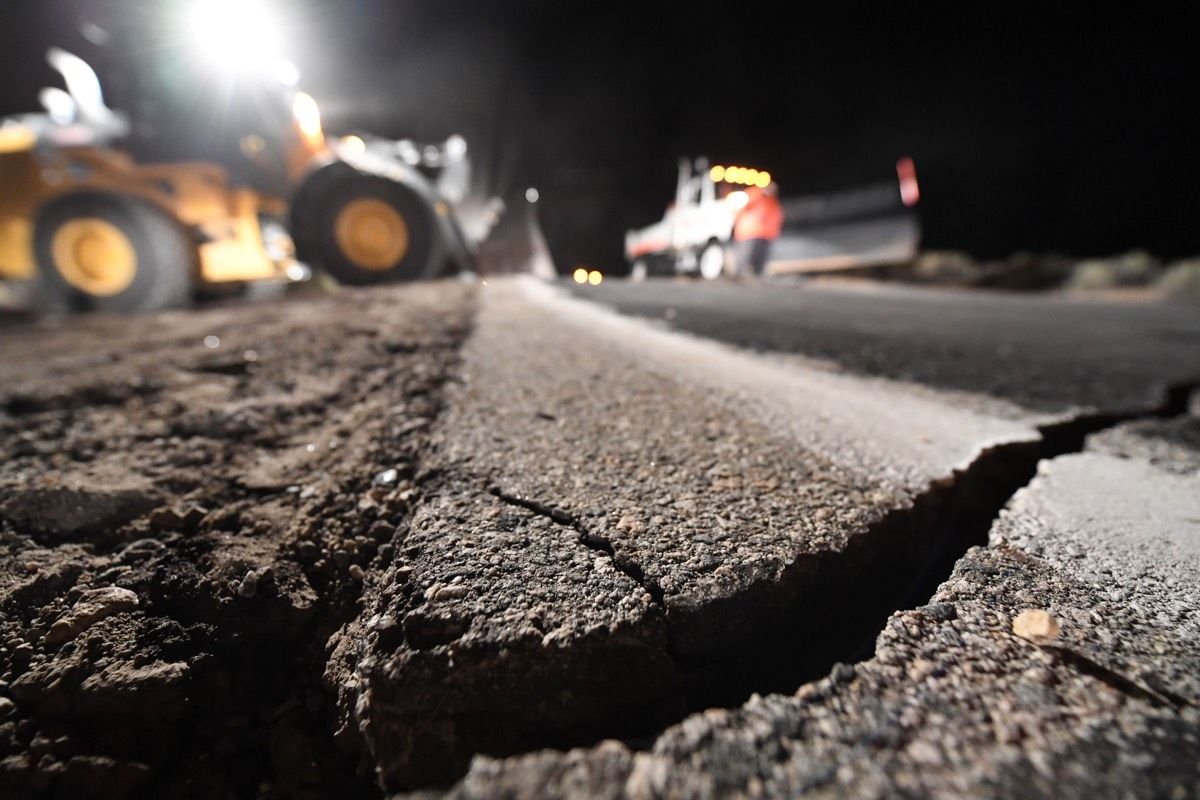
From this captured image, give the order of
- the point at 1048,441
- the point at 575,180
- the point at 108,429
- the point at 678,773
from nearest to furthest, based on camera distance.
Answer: the point at 678,773
the point at 1048,441
the point at 108,429
the point at 575,180

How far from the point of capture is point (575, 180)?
44.0 ft

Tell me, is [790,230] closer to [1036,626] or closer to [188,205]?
[188,205]

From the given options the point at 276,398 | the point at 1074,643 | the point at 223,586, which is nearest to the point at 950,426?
the point at 1074,643

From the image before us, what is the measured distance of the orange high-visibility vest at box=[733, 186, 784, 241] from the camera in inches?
292

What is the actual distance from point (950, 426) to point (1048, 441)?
181 millimetres

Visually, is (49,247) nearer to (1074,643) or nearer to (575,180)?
(1074,643)

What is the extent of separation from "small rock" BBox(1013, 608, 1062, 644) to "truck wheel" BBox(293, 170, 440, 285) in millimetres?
4165

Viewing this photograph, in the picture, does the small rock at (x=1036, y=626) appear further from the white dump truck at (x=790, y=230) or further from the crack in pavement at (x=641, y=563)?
the white dump truck at (x=790, y=230)

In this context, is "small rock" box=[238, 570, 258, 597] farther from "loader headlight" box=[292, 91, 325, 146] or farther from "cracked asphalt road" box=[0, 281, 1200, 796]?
"loader headlight" box=[292, 91, 325, 146]

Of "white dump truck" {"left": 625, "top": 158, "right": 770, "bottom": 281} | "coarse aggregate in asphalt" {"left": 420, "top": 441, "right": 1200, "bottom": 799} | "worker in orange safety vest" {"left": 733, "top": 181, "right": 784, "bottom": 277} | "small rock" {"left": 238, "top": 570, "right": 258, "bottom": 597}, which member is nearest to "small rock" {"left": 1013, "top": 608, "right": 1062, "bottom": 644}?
"coarse aggregate in asphalt" {"left": 420, "top": 441, "right": 1200, "bottom": 799}

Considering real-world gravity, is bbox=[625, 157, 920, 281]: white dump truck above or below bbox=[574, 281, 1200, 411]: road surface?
above

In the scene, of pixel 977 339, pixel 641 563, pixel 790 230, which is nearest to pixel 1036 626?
pixel 641 563

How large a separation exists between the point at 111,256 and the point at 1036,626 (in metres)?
5.54

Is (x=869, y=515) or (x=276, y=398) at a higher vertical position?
(x=276, y=398)
